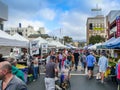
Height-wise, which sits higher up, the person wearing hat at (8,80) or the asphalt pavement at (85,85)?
the person wearing hat at (8,80)

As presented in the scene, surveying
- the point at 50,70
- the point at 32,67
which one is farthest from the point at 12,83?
the point at 32,67

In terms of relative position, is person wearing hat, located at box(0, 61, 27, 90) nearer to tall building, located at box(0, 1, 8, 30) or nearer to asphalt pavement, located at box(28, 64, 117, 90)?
asphalt pavement, located at box(28, 64, 117, 90)

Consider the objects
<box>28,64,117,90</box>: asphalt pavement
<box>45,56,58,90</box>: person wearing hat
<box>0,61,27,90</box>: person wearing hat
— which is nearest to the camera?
<box>0,61,27,90</box>: person wearing hat

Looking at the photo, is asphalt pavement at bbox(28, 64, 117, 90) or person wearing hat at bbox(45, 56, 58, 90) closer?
person wearing hat at bbox(45, 56, 58, 90)

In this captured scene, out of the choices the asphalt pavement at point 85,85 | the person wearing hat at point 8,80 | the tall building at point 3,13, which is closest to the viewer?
the person wearing hat at point 8,80

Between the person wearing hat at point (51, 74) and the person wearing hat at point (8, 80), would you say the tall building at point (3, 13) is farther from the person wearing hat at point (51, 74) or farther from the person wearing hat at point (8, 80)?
the person wearing hat at point (8, 80)

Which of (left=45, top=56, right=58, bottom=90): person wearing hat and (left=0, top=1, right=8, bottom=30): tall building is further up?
(left=0, top=1, right=8, bottom=30): tall building

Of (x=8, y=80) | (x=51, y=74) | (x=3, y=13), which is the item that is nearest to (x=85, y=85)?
(x=51, y=74)

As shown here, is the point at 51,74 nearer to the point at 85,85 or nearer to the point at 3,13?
the point at 85,85

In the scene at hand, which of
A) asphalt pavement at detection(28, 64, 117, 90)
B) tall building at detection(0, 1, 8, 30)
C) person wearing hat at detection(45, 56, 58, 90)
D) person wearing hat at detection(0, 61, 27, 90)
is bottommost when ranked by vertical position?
asphalt pavement at detection(28, 64, 117, 90)

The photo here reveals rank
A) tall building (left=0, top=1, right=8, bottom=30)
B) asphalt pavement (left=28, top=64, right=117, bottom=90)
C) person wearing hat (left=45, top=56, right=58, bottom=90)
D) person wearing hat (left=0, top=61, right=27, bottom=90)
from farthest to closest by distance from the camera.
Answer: tall building (left=0, top=1, right=8, bottom=30) < asphalt pavement (left=28, top=64, right=117, bottom=90) < person wearing hat (left=45, top=56, right=58, bottom=90) < person wearing hat (left=0, top=61, right=27, bottom=90)

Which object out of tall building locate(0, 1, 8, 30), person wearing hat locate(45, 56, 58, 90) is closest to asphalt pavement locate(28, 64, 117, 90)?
person wearing hat locate(45, 56, 58, 90)

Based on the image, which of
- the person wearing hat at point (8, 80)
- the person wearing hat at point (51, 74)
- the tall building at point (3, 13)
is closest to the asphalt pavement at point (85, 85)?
the person wearing hat at point (51, 74)

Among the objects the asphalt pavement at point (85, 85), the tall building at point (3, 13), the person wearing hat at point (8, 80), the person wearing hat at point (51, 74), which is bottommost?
the asphalt pavement at point (85, 85)
